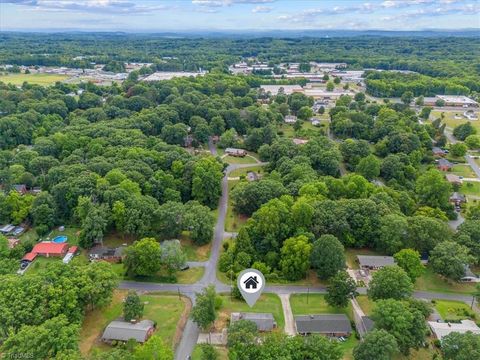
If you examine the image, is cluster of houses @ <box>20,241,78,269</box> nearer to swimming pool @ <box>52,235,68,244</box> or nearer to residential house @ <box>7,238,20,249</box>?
swimming pool @ <box>52,235,68,244</box>

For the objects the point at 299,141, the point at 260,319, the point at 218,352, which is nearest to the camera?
the point at 218,352

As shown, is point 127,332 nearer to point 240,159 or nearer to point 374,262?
point 374,262

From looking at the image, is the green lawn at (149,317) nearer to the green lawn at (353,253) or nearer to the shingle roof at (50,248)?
the shingle roof at (50,248)

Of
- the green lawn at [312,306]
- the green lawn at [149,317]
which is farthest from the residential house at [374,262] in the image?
A: the green lawn at [149,317]

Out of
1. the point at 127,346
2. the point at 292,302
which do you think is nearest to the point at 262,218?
the point at 292,302

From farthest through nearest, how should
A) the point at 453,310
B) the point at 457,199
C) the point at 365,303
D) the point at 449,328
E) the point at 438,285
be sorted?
1. the point at 457,199
2. the point at 438,285
3. the point at 365,303
4. the point at 453,310
5. the point at 449,328

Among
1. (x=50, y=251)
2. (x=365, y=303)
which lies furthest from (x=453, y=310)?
(x=50, y=251)
